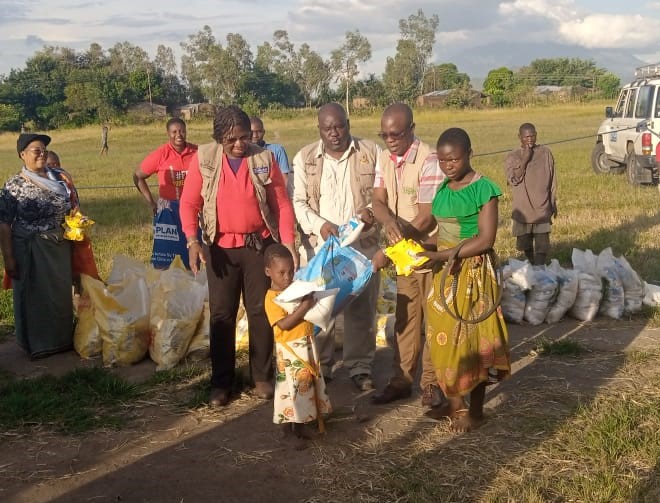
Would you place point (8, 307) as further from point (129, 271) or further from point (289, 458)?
point (289, 458)

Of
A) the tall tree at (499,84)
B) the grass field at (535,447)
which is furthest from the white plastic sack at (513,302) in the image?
the tall tree at (499,84)

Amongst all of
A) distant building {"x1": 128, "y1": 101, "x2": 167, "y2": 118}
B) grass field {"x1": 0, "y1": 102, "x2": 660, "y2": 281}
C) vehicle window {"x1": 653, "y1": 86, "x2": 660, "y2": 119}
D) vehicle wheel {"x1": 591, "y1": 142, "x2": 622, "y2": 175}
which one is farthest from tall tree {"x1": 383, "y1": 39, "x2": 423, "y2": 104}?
vehicle window {"x1": 653, "y1": 86, "x2": 660, "y2": 119}

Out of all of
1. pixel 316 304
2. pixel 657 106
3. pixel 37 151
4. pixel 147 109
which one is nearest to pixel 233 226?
pixel 316 304

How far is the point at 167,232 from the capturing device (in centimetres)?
702

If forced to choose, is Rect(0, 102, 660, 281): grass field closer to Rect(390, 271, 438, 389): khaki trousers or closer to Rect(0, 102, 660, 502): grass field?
Rect(0, 102, 660, 502): grass field

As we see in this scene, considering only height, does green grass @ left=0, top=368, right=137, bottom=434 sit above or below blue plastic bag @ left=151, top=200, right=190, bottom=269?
below

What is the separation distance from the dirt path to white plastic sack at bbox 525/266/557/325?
43.1 inches

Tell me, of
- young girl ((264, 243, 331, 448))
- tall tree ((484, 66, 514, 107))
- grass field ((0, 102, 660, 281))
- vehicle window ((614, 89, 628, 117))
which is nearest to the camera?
young girl ((264, 243, 331, 448))

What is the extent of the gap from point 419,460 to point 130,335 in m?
2.63

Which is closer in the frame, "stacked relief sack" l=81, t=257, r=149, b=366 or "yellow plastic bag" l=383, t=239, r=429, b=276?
"yellow plastic bag" l=383, t=239, r=429, b=276

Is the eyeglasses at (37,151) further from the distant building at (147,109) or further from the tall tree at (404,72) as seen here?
the tall tree at (404,72)

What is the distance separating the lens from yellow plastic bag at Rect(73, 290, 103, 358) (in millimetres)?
5730

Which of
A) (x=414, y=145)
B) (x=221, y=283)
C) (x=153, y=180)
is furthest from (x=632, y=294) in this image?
(x=153, y=180)

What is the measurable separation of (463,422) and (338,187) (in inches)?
64.5
